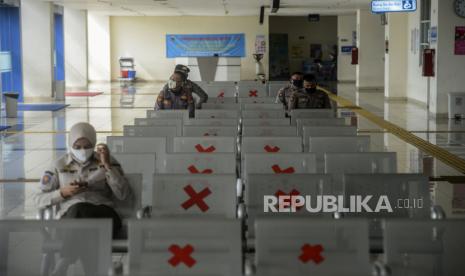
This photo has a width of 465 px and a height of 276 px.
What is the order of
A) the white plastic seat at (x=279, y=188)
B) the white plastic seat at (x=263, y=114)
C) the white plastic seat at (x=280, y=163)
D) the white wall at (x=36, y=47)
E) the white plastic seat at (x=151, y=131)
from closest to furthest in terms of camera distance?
1. the white plastic seat at (x=279, y=188)
2. the white plastic seat at (x=280, y=163)
3. the white plastic seat at (x=151, y=131)
4. the white plastic seat at (x=263, y=114)
5. the white wall at (x=36, y=47)

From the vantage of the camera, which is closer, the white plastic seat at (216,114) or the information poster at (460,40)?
the white plastic seat at (216,114)

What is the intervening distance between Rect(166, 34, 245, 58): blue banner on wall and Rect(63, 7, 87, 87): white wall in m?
6.11

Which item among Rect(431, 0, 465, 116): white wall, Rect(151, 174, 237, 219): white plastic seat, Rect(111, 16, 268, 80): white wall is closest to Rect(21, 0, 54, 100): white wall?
Rect(111, 16, 268, 80): white wall

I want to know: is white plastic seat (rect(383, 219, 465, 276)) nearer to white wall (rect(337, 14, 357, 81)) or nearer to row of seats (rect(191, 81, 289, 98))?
row of seats (rect(191, 81, 289, 98))

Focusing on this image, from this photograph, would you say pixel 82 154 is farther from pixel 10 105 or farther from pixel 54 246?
pixel 10 105

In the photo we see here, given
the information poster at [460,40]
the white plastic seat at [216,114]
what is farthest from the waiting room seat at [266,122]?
the information poster at [460,40]

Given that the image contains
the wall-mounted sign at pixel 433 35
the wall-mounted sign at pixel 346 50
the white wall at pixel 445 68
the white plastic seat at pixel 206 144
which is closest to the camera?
the white plastic seat at pixel 206 144

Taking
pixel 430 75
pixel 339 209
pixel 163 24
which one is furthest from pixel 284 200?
pixel 163 24

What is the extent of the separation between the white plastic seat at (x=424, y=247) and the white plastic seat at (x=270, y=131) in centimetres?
402

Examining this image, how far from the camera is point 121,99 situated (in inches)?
1040

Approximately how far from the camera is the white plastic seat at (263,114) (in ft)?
32.9

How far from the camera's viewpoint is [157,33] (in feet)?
130

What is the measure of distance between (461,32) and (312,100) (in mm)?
8863

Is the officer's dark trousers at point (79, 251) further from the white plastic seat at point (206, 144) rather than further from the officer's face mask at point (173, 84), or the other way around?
the officer's face mask at point (173, 84)
